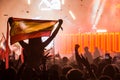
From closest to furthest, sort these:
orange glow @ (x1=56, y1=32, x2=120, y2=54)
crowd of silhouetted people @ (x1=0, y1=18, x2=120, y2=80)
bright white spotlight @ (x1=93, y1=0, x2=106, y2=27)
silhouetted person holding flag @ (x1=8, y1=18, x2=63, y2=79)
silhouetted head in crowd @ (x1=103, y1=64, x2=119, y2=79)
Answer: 1. crowd of silhouetted people @ (x1=0, y1=18, x2=120, y2=80)
2. silhouetted head in crowd @ (x1=103, y1=64, x2=119, y2=79)
3. silhouetted person holding flag @ (x1=8, y1=18, x2=63, y2=79)
4. orange glow @ (x1=56, y1=32, x2=120, y2=54)
5. bright white spotlight @ (x1=93, y1=0, x2=106, y2=27)

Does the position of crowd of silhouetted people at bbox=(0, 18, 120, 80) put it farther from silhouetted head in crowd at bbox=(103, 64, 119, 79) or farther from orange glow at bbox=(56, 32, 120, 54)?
orange glow at bbox=(56, 32, 120, 54)

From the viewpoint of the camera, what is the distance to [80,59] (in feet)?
29.3

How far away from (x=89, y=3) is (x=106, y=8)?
2132 mm

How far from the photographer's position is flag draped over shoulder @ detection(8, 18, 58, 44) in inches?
321

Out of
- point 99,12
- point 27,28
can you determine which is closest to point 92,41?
point 99,12

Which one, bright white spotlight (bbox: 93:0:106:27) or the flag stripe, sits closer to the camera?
the flag stripe

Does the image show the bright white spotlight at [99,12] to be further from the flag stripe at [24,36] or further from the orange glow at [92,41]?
the flag stripe at [24,36]

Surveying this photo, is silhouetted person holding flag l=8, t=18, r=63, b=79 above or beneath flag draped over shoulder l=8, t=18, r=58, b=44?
beneath

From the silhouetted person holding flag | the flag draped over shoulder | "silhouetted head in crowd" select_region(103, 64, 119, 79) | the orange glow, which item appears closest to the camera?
"silhouetted head in crowd" select_region(103, 64, 119, 79)

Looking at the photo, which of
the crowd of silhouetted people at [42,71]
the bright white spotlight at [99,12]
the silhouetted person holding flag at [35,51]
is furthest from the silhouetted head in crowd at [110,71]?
the bright white spotlight at [99,12]

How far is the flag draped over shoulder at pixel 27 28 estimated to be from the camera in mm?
8164

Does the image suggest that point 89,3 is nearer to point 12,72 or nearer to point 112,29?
point 112,29

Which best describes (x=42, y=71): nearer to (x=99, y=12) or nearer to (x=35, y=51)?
(x=35, y=51)

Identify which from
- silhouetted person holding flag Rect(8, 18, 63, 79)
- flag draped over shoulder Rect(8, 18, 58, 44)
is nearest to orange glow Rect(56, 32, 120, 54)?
flag draped over shoulder Rect(8, 18, 58, 44)
